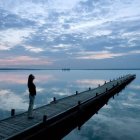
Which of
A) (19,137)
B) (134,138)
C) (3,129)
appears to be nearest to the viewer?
(19,137)

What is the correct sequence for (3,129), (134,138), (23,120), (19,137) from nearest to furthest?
(19,137) → (3,129) → (23,120) → (134,138)

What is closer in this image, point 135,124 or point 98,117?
point 135,124

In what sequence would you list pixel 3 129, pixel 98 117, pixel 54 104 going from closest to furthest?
pixel 3 129 → pixel 54 104 → pixel 98 117

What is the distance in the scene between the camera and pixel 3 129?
465 inches

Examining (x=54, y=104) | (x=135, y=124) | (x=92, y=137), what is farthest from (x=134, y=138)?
(x=54, y=104)

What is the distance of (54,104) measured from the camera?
19.6 metres

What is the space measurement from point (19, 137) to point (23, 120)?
283 cm

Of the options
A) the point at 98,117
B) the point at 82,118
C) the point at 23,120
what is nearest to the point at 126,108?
the point at 98,117

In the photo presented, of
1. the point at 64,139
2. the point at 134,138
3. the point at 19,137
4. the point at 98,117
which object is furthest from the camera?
the point at 98,117

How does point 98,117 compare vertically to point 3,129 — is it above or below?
below

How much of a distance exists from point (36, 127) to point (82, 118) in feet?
29.3

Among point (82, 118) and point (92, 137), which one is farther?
point (82, 118)

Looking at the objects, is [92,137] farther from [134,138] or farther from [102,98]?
[102,98]

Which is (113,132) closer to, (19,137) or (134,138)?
(134,138)
